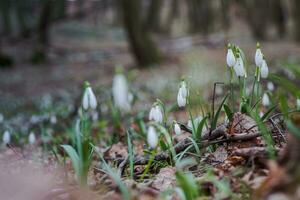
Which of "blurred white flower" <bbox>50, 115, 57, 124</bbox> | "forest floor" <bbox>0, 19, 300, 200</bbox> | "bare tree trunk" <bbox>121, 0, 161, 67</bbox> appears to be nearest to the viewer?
"forest floor" <bbox>0, 19, 300, 200</bbox>

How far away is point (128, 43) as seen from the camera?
15633 mm

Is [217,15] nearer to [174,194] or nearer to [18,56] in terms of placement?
[18,56]

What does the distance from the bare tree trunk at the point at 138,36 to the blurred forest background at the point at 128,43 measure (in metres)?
0.02

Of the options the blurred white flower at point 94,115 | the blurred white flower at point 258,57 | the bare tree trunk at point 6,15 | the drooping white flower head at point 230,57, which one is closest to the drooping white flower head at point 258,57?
the blurred white flower at point 258,57

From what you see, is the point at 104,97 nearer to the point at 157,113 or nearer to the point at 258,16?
the point at 157,113

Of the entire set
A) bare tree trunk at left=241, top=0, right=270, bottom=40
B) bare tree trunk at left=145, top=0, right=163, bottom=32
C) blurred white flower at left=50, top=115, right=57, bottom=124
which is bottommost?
blurred white flower at left=50, top=115, right=57, bottom=124

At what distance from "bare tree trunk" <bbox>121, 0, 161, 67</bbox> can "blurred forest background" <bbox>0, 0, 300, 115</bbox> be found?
2 centimetres

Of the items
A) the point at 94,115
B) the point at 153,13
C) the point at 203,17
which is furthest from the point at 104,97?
the point at 153,13

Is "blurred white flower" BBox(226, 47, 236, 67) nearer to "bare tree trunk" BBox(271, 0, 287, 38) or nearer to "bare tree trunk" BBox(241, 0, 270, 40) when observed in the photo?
"bare tree trunk" BBox(241, 0, 270, 40)

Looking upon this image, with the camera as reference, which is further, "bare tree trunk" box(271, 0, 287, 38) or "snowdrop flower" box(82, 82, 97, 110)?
"bare tree trunk" box(271, 0, 287, 38)

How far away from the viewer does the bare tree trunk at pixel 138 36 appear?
13234 millimetres

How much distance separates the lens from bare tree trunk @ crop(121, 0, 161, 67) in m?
A: 13.2

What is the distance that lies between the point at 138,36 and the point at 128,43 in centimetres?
215

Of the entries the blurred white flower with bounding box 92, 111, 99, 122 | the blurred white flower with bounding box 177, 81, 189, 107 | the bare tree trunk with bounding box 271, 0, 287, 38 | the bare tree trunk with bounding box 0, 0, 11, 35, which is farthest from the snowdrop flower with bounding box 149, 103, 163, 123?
the bare tree trunk with bounding box 0, 0, 11, 35
